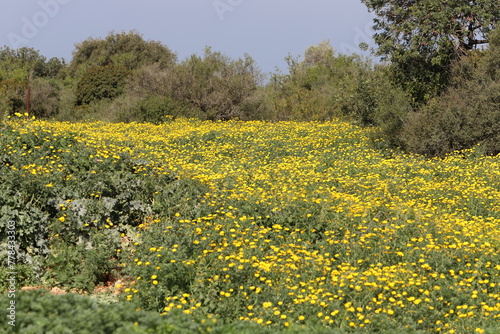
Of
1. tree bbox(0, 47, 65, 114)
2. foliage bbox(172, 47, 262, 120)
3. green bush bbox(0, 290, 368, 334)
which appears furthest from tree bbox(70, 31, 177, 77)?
green bush bbox(0, 290, 368, 334)

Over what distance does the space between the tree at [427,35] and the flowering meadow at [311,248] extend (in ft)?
25.2

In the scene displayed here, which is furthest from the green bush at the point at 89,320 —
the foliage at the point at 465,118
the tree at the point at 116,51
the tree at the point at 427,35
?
the tree at the point at 116,51

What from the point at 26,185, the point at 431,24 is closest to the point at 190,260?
the point at 26,185

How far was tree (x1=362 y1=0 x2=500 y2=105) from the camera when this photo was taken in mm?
19250

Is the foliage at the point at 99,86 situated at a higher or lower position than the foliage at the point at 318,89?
higher

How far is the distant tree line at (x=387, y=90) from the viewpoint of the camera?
17734 mm

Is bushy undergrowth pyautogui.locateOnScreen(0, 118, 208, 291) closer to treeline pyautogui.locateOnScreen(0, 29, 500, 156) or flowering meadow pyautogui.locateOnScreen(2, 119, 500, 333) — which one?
flowering meadow pyautogui.locateOnScreen(2, 119, 500, 333)

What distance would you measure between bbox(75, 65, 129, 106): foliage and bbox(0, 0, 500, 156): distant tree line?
2.89ft

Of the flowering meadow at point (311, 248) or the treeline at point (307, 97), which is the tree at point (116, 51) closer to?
the treeline at point (307, 97)

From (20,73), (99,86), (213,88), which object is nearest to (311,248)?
(213,88)

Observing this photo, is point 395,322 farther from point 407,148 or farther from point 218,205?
point 407,148

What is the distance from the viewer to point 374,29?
68.9 ft

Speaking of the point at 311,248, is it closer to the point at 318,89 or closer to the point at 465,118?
the point at 465,118

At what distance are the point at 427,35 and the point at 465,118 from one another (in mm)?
3641
